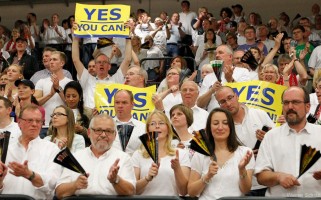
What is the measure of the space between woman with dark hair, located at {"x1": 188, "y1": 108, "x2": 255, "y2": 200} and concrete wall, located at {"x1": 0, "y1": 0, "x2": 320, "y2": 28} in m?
11.0

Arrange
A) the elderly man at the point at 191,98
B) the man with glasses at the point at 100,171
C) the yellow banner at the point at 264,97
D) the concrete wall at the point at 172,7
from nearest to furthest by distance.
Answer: the man with glasses at the point at 100,171
the yellow banner at the point at 264,97
the elderly man at the point at 191,98
the concrete wall at the point at 172,7

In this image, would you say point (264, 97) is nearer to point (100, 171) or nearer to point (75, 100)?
point (75, 100)

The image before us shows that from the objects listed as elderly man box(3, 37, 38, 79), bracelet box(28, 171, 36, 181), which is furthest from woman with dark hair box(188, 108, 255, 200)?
elderly man box(3, 37, 38, 79)

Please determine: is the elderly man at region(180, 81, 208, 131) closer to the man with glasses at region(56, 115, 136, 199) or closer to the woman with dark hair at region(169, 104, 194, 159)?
the woman with dark hair at region(169, 104, 194, 159)

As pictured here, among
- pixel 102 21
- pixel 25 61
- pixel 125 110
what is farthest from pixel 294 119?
pixel 25 61

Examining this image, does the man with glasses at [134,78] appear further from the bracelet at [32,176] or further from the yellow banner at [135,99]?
the bracelet at [32,176]

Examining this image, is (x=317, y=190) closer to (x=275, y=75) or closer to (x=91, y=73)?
(x=275, y=75)

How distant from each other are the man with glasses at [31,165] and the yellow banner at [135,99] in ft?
6.48

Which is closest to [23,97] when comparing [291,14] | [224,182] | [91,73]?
[91,73]

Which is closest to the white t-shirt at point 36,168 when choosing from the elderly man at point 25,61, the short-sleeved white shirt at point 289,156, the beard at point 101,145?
the beard at point 101,145

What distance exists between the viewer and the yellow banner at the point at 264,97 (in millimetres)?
7770

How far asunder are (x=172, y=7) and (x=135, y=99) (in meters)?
9.80

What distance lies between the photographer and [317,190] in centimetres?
582

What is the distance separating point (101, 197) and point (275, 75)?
378cm
